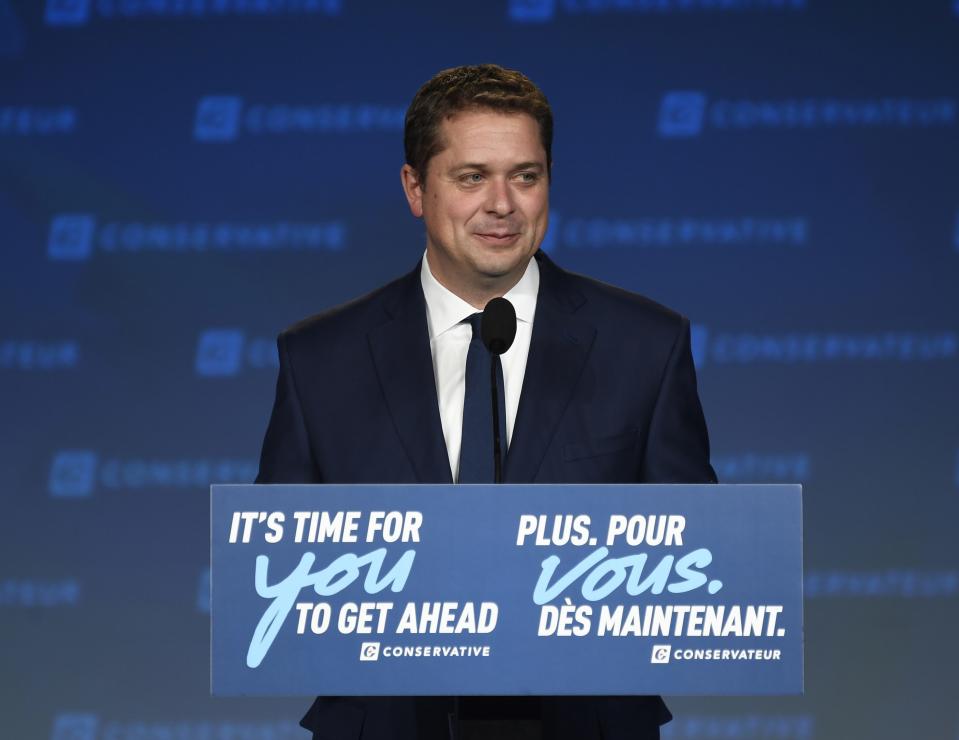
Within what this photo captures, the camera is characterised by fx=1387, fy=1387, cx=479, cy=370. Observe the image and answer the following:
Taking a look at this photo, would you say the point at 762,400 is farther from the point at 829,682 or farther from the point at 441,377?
the point at 441,377

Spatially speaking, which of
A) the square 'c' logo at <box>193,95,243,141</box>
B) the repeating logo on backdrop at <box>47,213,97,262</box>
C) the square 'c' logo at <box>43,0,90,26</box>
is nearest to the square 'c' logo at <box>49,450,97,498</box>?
the repeating logo on backdrop at <box>47,213,97,262</box>

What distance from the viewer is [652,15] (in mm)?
4359

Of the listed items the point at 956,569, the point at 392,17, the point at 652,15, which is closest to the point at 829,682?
the point at 956,569

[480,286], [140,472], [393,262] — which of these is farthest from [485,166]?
[140,472]

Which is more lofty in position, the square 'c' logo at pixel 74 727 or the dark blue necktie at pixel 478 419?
the square 'c' logo at pixel 74 727

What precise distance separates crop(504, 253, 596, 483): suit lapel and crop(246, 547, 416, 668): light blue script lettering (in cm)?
40

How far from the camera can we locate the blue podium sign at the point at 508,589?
64.3 inches

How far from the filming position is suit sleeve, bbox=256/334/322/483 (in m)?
2.14

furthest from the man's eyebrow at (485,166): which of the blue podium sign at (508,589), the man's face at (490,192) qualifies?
the blue podium sign at (508,589)

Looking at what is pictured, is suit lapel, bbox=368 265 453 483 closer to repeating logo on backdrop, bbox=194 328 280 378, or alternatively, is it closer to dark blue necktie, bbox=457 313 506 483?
dark blue necktie, bbox=457 313 506 483

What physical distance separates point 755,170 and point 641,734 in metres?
2.68

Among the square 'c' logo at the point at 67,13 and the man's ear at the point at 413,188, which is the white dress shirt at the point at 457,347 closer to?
the man's ear at the point at 413,188

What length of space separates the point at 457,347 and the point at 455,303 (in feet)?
0.24

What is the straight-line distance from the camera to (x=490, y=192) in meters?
2.10
